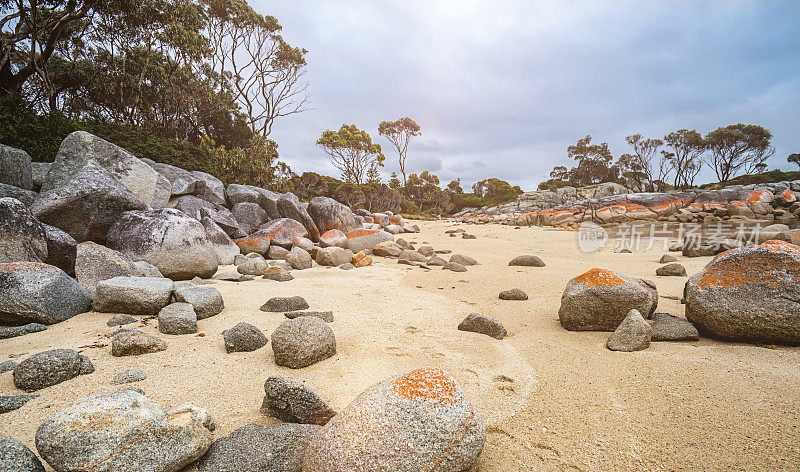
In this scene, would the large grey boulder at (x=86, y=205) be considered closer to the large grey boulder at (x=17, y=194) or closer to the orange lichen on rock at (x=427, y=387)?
the large grey boulder at (x=17, y=194)

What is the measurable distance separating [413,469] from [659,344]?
2.36 m

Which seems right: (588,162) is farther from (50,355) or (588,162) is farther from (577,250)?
(50,355)

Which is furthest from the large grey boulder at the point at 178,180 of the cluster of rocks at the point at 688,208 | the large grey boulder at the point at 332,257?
the cluster of rocks at the point at 688,208

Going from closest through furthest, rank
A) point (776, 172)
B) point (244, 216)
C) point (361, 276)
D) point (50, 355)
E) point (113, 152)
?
point (50, 355) < point (361, 276) < point (113, 152) < point (244, 216) < point (776, 172)

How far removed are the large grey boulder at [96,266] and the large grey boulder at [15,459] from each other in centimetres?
343

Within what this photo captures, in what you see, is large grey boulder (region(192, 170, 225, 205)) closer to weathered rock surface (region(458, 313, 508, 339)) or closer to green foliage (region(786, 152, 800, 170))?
weathered rock surface (region(458, 313, 508, 339))

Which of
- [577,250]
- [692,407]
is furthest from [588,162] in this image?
[692,407]

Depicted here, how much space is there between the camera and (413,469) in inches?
48.1

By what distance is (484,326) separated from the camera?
9.93ft

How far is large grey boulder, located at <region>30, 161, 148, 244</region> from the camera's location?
489 cm

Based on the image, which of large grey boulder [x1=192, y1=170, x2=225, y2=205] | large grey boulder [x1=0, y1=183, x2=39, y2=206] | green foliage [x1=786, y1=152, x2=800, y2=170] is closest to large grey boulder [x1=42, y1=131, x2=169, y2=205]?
large grey boulder [x1=0, y1=183, x2=39, y2=206]

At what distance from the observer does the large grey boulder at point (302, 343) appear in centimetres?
226

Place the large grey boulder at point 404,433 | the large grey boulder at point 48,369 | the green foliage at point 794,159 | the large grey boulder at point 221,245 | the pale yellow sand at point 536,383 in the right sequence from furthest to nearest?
the green foliage at point 794,159 < the large grey boulder at point 221,245 < the large grey boulder at point 48,369 < the pale yellow sand at point 536,383 < the large grey boulder at point 404,433

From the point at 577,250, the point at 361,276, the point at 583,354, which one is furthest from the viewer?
the point at 577,250
